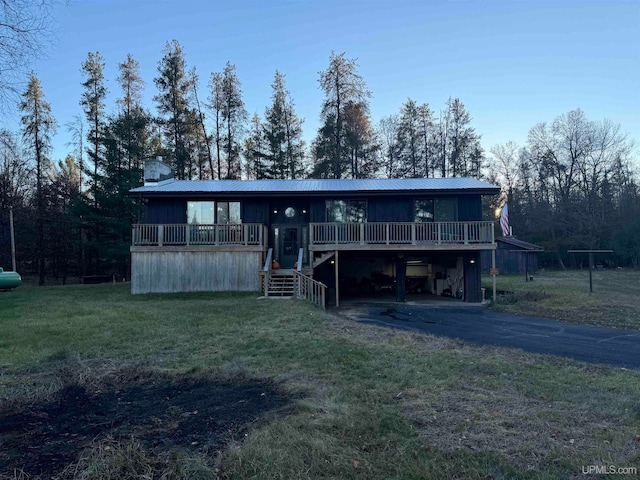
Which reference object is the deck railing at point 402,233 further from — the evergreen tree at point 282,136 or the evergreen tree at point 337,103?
the evergreen tree at point 282,136

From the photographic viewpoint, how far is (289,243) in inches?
685

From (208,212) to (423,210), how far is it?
9835mm

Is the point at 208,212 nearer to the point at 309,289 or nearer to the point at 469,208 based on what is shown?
the point at 309,289

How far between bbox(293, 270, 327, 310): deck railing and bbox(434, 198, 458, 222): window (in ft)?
21.5

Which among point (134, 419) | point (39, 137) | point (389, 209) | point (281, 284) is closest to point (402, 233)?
point (389, 209)

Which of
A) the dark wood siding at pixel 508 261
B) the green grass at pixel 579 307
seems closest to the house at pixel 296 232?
the green grass at pixel 579 307

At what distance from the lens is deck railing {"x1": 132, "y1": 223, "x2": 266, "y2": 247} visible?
15.5 metres

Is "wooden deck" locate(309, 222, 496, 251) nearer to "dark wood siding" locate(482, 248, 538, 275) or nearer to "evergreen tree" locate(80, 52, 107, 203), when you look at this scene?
"dark wood siding" locate(482, 248, 538, 275)

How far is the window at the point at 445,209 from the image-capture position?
658 inches

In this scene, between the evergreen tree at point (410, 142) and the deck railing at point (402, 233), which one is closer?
the deck railing at point (402, 233)

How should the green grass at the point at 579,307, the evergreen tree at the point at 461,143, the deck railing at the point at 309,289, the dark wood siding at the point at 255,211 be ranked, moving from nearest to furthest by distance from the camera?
the green grass at the point at 579,307, the deck railing at the point at 309,289, the dark wood siding at the point at 255,211, the evergreen tree at the point at 461,143

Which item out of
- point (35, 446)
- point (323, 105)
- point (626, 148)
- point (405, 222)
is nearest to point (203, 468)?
point (35, 446)

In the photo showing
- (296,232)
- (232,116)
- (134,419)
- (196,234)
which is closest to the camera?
(134,419)

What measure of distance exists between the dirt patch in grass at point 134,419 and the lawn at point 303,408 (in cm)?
2
